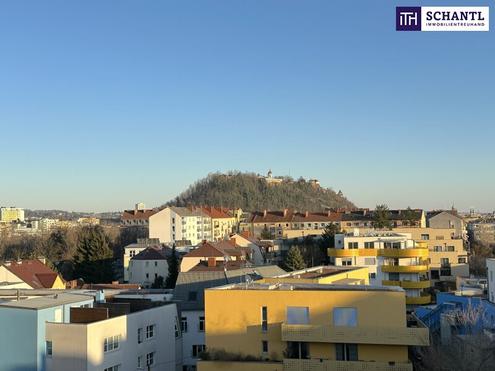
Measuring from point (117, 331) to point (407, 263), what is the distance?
3098cm

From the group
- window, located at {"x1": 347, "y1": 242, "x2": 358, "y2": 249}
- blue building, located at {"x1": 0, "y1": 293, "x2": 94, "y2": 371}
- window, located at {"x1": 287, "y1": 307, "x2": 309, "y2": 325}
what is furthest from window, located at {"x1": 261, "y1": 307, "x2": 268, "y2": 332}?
window, located at {"x1": 347, "y1": 242, "x2": 358, "y2": 249}

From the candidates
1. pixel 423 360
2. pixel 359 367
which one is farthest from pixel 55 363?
pixel 423 360

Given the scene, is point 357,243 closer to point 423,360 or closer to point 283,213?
point 423,360

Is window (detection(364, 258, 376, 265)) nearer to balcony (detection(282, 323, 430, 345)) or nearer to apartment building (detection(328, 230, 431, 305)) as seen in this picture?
apartment building (detection(328, 230, 431, 305))

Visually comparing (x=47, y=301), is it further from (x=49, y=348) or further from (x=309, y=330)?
(x=309, y=330)

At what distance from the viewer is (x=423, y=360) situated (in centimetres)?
1977

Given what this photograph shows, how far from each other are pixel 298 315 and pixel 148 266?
46838mm

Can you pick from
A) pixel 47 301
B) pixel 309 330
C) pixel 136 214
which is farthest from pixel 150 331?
pixel 136 214

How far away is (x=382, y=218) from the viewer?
80.4 m

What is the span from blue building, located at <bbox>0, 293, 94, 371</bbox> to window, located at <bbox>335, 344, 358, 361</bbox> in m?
11.9

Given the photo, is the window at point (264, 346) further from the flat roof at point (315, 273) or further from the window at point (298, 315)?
the flat roof at point (315, 273)

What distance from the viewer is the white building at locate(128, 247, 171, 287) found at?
64938 mm

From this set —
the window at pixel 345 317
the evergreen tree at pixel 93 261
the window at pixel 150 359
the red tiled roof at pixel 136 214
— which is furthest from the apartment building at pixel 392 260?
the red tiled roof at pixel 136 214

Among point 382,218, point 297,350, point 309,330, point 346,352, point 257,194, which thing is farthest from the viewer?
point 257,194
